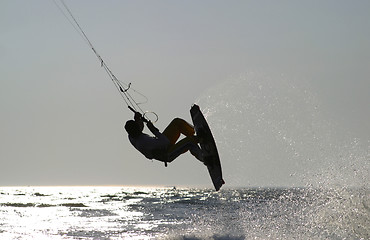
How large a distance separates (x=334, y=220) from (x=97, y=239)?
9.18m

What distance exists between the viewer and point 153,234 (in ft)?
76.9

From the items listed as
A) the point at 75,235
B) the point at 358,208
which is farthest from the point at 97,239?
the point at 358,208

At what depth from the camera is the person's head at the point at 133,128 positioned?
1174cm

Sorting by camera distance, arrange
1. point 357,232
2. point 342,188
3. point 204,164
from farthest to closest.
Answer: point 342,188
point 357,232
point 204,164

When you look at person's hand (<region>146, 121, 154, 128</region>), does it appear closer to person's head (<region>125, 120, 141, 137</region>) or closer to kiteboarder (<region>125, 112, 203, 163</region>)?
kiteboarder (<region>125, 112, 203, 163</region>)

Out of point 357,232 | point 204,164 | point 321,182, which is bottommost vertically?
Result: point 357,232

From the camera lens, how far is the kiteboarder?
11750 millimetres

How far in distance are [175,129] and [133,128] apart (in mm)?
942

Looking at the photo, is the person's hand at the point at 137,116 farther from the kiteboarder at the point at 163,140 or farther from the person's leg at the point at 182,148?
the person's leg at the point at 182,148

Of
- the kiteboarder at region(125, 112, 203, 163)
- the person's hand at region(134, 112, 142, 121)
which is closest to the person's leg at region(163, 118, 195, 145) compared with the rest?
the kiteboarder at region(125, 112, 203, 163)

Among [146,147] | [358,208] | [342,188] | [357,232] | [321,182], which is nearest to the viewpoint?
[146,147]

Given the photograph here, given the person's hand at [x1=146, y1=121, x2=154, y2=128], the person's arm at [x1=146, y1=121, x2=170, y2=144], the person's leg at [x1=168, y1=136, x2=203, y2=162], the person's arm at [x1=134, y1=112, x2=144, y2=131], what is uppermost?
the person's arm at [x1=134, y1=112, x2=144, y2=131]

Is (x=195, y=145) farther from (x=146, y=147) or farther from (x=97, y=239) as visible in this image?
(x=97, y=239)

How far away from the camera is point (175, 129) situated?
12.1 metres
